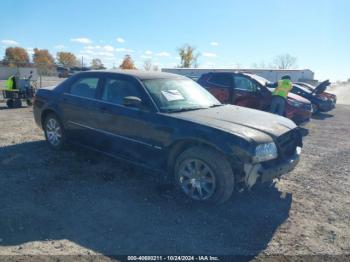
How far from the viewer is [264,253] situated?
3.07m

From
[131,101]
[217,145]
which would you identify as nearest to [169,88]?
[131,101]

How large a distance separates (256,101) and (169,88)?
5.33 meters

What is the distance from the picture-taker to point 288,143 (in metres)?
4.27

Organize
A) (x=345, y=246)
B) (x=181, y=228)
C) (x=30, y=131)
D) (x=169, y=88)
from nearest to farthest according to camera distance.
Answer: (x=345, y=246) → (x=181, y=228) → (x=169, y=88) → (x=30, y=131)

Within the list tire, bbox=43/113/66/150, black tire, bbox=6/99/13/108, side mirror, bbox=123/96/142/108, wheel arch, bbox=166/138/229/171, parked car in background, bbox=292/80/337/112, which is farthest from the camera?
parked car in background, bbox=292/80/337/112

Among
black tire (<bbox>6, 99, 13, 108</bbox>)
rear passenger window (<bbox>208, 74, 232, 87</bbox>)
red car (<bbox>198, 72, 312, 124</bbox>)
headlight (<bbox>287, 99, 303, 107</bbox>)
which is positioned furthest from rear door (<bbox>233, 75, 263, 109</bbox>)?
black tire (<bbox>6, 99, 13, 108</bbox>)

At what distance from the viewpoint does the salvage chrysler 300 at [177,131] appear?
370 centimetres

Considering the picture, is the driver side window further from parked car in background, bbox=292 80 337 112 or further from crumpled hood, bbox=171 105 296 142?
parked car in background, bbox=292 80 337 112

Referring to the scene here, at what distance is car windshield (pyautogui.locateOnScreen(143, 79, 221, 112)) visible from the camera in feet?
14.6

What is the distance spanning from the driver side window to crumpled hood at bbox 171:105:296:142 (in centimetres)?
486

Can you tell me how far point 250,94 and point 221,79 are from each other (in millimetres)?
1107

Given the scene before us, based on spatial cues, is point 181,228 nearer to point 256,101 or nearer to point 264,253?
point 264,253

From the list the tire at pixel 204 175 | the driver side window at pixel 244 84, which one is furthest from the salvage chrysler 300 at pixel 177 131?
the driver side window at pixel 244 84

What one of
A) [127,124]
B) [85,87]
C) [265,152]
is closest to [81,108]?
[85,87]
